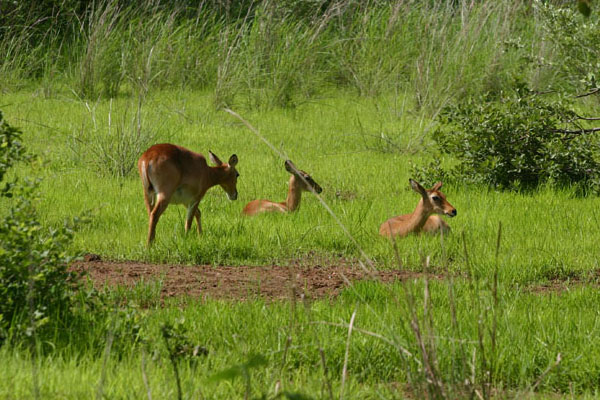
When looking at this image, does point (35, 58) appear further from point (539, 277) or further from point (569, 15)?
point (539, 277)

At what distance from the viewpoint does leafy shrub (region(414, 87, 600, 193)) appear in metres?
9.73

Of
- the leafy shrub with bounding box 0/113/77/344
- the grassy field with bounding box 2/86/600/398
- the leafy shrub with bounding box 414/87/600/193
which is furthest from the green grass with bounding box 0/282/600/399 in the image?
the leafy shrub with bounding box 414/87/600/193

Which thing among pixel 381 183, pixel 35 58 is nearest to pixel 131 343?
pixel 381 183

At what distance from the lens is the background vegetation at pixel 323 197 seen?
432 centimetres

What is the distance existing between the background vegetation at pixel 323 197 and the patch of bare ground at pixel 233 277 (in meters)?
0.23

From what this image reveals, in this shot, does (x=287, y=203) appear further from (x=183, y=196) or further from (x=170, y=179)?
(x=170, y=179)

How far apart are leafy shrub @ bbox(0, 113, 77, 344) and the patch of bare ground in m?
0.90

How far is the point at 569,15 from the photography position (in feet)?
33.6

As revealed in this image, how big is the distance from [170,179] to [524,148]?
3.94 m

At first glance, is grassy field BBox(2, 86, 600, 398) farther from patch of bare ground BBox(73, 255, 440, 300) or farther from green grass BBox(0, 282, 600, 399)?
patch of bare ground BBox(73, 255, 440, 300)

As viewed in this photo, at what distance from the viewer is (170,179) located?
25.9 ft

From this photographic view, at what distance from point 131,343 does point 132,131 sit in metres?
6.23

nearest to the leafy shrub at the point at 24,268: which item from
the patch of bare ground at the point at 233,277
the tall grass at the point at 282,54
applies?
the patch of bare ground at the point at 233,277

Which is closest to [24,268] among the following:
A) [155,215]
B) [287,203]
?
[155,215]
